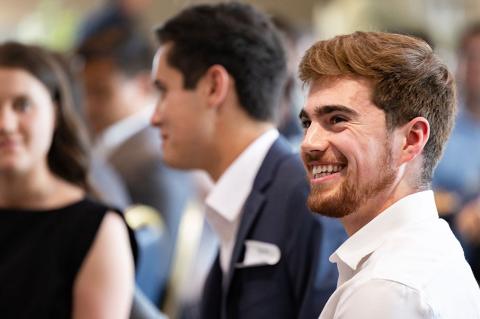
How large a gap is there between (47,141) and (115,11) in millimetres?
2623

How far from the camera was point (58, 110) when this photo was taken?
9.89ft

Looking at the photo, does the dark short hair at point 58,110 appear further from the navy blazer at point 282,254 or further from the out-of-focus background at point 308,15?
the out-of-focus background at point 308,15

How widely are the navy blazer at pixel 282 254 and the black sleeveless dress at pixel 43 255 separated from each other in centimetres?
Answer: 40

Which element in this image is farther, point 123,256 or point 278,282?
point 123,256

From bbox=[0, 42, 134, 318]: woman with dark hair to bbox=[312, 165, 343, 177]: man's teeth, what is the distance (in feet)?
3.12

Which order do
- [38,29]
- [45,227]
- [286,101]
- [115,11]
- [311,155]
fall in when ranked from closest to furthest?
[311,155]
[45,227]
[286,101]
[115,11]
[38,29]

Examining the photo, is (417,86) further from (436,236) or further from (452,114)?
(436,236)

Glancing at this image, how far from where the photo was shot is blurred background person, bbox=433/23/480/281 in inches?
157

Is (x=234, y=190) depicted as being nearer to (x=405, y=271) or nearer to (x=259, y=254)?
(x=259, y=254)

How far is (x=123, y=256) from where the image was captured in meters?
2.78

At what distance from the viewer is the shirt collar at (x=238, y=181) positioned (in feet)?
8.59

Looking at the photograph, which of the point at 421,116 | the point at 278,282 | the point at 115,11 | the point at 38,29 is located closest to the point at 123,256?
the point at 278,282

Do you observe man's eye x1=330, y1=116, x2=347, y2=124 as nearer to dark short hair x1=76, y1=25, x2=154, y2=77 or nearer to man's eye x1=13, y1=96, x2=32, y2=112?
man's eye x1=13, y1=96, x2=32, y2=112

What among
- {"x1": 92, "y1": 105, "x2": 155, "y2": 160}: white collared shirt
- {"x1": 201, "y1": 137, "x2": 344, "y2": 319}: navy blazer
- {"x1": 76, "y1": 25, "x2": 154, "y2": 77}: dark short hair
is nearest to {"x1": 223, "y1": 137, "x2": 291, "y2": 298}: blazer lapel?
{"x1": 201, "y1": 137, "x2": 344, "y2": 319}: navy blazer
